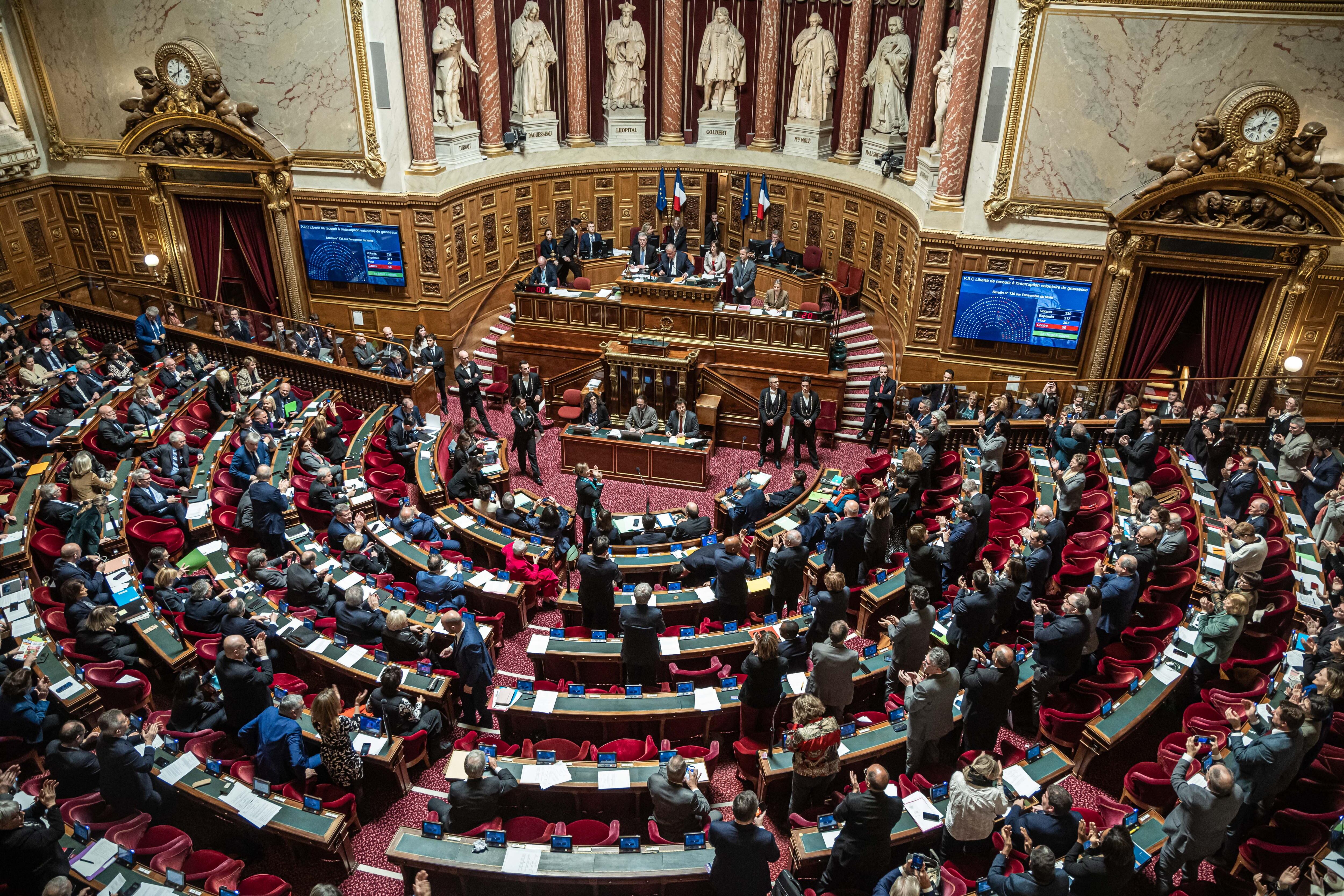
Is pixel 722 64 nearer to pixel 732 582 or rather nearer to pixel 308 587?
pixel 732 582

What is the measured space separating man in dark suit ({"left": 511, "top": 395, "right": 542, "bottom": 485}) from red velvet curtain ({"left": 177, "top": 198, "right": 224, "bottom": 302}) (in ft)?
28.8

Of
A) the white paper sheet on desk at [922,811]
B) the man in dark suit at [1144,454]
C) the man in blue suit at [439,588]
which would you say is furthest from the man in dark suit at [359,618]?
the man in dark suit at [1144,454]

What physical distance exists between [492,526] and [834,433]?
7.47 m

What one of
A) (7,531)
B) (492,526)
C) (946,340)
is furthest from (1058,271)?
(7,531)

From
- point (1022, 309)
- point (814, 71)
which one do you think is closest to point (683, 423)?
point (1022, 309)

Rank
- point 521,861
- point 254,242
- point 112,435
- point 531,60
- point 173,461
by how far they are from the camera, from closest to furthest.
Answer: point 521,861 → point 173,461 → point 112,435 → point 254,242 → point 531,60

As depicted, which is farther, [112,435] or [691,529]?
[112,435]

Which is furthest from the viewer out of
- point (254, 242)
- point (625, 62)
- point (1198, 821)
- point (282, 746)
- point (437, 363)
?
point (625, 62)

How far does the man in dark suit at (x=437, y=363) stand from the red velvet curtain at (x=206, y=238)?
5.52m

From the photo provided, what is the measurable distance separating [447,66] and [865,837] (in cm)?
1826

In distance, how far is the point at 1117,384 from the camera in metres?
16.1

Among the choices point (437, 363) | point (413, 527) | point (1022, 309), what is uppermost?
point (1022, 309)

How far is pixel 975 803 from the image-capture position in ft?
21.6

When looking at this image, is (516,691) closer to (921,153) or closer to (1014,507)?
(1014,507)
